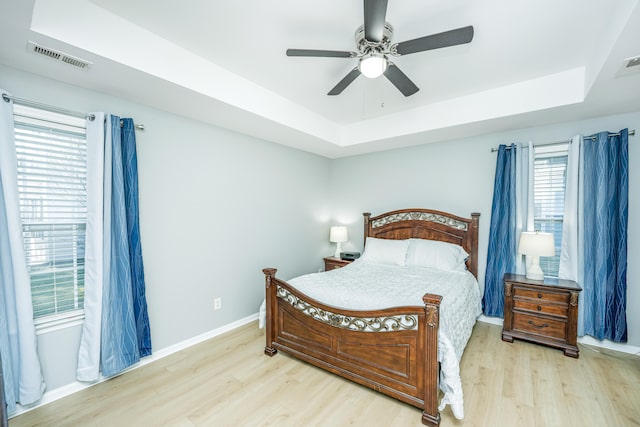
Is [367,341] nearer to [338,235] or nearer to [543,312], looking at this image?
[543,312]

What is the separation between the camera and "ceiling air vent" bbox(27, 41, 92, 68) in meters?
1.73

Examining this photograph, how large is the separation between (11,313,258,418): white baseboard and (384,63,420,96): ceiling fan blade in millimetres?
3051

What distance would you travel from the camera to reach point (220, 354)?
2.76m

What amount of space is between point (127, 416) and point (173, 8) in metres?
2.73

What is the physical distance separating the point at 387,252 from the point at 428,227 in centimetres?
69

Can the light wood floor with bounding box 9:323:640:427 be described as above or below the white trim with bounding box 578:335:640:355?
below

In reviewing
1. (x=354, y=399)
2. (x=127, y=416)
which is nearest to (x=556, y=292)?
(x=354, y=399)

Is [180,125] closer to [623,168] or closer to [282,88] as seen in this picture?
[282,88]

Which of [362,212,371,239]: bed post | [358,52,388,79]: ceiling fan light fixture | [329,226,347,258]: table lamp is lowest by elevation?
[329,226,347,258]: table lamp

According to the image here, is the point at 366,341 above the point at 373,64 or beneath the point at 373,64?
beneath

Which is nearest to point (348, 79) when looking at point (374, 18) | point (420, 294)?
point (374, 18)

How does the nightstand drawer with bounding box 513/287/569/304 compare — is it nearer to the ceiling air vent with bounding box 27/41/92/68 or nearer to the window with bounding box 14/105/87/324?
the window with bounding box 14/105/87/324

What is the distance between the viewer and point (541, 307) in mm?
2836

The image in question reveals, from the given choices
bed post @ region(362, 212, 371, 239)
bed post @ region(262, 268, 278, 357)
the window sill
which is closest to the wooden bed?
bed post @ region(262, 268, 278, 357)
